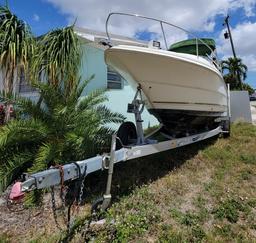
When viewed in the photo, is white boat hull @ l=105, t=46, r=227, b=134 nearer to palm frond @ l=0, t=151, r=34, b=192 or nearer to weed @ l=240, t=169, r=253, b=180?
weed @ l=240, t=169, r=253, b=180

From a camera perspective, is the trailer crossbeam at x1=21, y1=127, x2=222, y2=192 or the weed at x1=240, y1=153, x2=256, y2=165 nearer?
the trailer crossbeam at x1=21, y1=127, x2=222, y2=192

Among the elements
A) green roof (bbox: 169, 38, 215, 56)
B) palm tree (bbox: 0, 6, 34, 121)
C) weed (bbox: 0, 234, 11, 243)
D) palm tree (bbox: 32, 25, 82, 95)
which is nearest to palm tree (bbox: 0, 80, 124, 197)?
palm tree (bbox: 32, 25, 82, 95)

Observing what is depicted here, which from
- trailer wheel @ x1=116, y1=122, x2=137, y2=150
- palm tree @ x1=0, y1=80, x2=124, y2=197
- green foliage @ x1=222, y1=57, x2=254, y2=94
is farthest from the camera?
green foliage @ x1=222, y1=57, x2=254, y2=94

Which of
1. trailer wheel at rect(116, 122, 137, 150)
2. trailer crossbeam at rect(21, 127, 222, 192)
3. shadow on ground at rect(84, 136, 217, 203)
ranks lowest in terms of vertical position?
shadow on ground at rect(84, 136, 217, 203)

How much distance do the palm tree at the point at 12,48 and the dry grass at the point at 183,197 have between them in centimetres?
356

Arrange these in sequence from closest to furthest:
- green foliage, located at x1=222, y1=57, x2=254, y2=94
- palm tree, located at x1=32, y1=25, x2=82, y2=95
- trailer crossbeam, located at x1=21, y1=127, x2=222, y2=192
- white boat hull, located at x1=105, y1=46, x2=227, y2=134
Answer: trailer crossbeam, located at x1=21, y1=127, x2=222, y2=192
white boat hull, located at x1=105, y1=46, x2=227, y2=134
palm tree, located at x1=32, y1=25, x2=82, y2=95
green foliage, located at x1=222, y1=57, x2=254, y2=94

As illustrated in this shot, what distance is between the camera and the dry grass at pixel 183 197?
335 centimetres

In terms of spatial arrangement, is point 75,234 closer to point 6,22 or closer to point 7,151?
point 7,151

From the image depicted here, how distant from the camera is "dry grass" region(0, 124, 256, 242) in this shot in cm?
335

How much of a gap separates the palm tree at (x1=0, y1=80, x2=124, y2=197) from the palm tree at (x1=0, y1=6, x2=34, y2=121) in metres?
1.73

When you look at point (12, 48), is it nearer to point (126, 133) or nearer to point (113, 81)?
point (113, 81)

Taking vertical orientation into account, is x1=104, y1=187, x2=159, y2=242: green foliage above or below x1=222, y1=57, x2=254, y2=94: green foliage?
below

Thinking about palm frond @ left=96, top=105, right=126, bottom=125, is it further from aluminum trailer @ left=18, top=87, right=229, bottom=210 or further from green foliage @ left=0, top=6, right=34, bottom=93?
green foliage @ left=0, top=6, right=34, bottom=93

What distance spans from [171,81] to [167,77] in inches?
5.1
